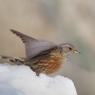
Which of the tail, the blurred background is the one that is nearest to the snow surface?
the tail

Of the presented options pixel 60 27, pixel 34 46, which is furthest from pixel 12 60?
pixel 60 27

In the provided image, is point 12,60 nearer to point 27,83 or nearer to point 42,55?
point 42,55

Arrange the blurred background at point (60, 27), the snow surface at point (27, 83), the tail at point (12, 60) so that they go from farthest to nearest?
the blurred background at point (60, 27)
the tail at point (12, 60)
the snow surface at point (27, 83)

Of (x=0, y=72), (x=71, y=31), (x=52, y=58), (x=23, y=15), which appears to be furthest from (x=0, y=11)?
(x=0, y=72)

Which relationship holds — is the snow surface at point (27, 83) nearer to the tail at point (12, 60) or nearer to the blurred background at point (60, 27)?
the tail at point (12, 60)

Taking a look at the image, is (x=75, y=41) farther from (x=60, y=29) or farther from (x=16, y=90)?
(x=16, y=90)

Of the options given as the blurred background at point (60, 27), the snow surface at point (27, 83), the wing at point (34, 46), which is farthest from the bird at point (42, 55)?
the blurred background at point (60, 27)
